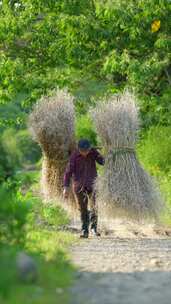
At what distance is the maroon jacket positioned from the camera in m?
13.9

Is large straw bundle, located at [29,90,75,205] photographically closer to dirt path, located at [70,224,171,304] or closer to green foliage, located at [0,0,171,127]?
dirt path, located at [70,224,171,304]

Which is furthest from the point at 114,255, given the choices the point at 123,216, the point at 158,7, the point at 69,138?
the point at 158,7

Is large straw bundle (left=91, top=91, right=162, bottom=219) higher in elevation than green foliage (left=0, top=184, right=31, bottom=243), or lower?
higher

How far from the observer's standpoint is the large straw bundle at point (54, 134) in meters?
14.7

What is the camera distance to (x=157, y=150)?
2248 centimetres

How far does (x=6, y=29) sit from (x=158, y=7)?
3906mm

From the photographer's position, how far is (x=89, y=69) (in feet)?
75.7

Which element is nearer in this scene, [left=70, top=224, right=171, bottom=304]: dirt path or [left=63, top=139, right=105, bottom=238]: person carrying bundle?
[left=70, top=224, right=171, bottom=304]: dirt path

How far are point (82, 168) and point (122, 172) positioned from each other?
0.59 meters

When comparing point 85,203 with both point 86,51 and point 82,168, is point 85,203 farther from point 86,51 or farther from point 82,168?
point 86,51

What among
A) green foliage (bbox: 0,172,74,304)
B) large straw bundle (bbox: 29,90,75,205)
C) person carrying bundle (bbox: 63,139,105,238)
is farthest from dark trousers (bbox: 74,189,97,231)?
green foliage (bbox: 0,172,74,304)

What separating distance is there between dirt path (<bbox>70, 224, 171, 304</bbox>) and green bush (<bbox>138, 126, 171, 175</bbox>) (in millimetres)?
7946

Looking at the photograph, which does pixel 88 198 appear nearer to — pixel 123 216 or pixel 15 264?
pixel 123 216

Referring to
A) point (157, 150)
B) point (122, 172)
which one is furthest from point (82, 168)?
point (157, 150)
